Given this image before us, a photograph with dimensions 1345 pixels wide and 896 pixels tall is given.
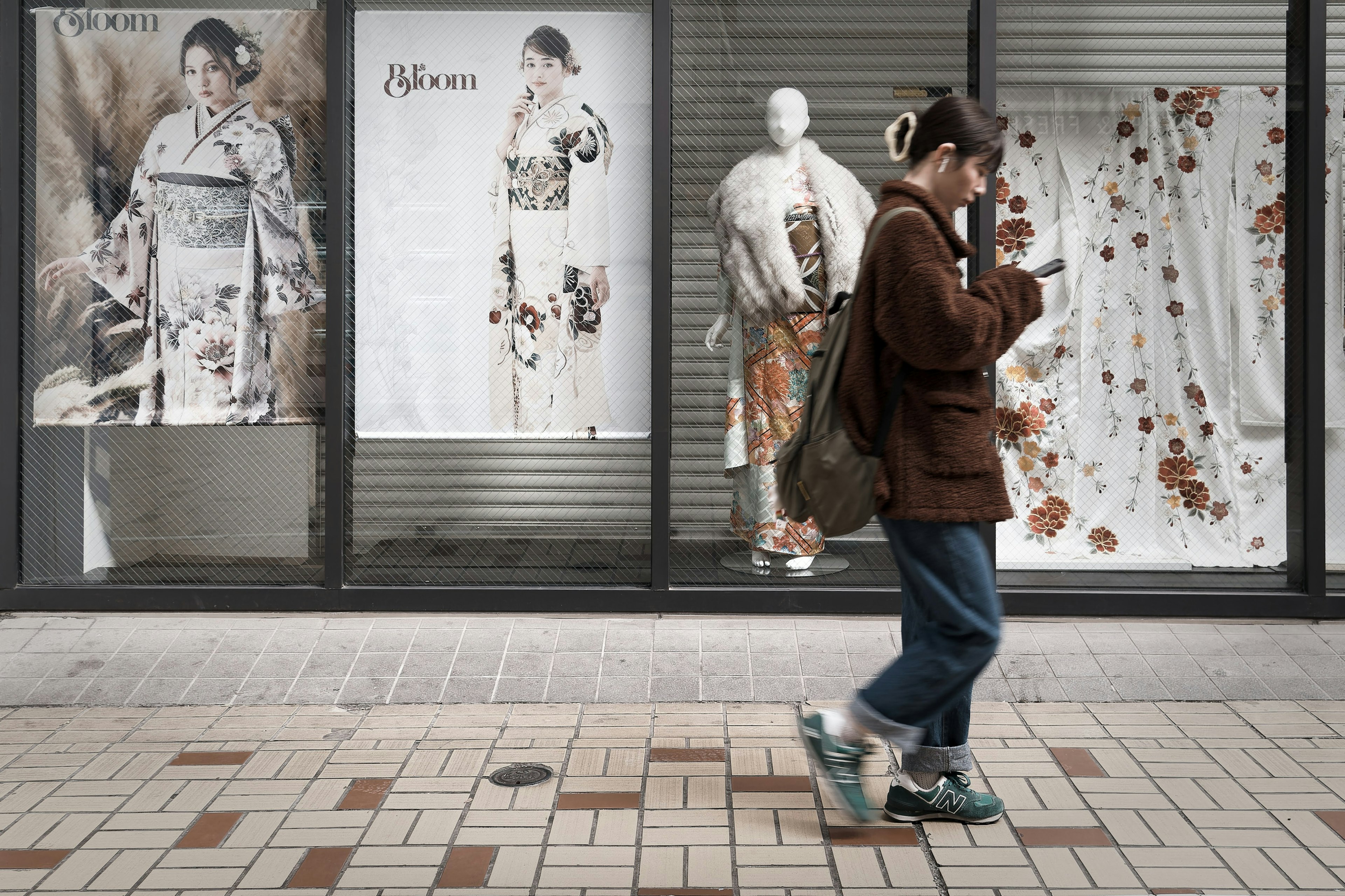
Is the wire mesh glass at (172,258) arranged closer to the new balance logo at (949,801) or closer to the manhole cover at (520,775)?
the manhole cover at (520,775)

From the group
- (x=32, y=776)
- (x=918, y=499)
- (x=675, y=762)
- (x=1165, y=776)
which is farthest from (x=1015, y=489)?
(x=32, y=776)

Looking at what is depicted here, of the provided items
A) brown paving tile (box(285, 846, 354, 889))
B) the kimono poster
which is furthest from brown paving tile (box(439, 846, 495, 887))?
the kimono poster

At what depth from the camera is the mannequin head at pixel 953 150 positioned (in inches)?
104

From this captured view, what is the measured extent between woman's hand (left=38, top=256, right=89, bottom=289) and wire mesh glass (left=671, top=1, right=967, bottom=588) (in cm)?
227

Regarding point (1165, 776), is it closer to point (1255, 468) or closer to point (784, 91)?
point (1255, 468)

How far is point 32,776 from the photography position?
329 centimetres

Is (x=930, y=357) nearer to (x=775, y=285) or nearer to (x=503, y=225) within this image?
(x=775, y=285)

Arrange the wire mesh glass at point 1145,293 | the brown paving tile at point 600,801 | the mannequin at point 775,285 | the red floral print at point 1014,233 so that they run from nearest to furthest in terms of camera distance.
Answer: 1. the brown paving tile at point 600,801
2. the mannequin at point 775,285
3. the wire mesh glass at point 1145,293
4. the red floral print at point 1014,233

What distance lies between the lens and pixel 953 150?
104 inches

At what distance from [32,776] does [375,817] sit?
3.48 feet

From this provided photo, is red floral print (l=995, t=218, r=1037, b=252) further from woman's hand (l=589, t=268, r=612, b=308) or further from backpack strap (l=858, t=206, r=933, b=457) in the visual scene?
backpack strap (l=858, t=206, r=933, b=457)

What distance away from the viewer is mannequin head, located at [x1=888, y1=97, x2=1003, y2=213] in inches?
104

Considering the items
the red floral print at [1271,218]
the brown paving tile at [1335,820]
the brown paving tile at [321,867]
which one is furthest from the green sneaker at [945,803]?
the red floral print at [1271,218]

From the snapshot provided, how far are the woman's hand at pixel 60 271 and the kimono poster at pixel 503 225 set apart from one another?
1043mm
